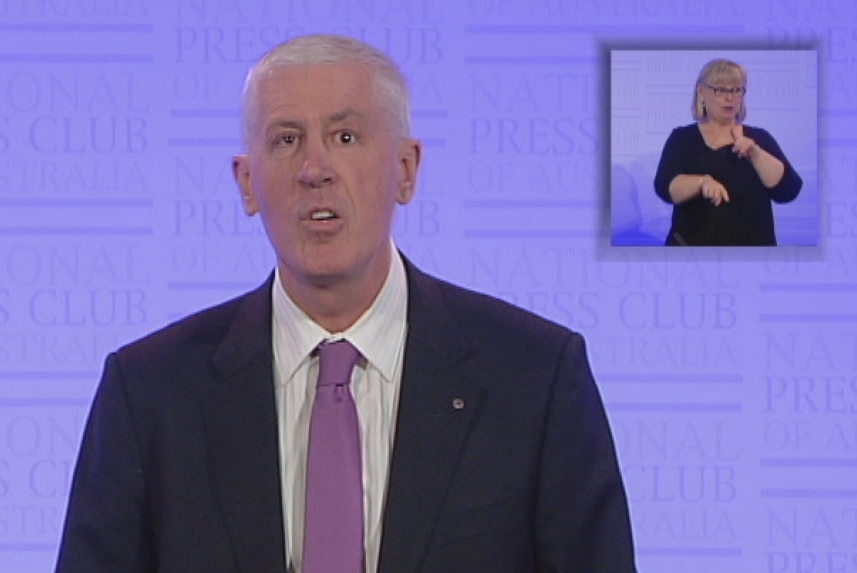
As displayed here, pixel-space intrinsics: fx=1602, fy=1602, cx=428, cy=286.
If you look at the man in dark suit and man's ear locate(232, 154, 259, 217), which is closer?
the man in dark suit

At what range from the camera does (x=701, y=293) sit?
2566mm

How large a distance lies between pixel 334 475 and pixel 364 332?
16cm

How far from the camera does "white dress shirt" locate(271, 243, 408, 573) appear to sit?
66.2 inches

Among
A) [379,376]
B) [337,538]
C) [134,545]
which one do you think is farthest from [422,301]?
[134,545]

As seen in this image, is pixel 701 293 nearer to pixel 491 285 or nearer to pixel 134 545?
pixel 491 285

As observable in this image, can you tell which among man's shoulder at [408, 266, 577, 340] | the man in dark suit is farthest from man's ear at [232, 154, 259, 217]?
man's shoulder at [408, 266, 577, 340]

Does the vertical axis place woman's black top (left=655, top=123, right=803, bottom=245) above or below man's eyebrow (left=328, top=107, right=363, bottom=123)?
below

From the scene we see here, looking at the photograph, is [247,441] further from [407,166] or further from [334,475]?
[407,166]

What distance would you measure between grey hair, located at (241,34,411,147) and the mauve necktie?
0.26 meters

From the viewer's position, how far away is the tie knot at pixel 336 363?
1693mm

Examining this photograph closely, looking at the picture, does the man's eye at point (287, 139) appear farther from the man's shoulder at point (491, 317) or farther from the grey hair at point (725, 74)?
the grey hair at point (725, 74)

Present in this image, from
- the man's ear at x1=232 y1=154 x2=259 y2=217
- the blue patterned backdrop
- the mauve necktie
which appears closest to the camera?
the mauve necktie

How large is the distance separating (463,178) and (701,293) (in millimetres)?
424

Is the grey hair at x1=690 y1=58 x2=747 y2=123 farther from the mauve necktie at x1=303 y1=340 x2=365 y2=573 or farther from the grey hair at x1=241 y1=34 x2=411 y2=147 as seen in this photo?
the mauve necktie at x1=303 y1=340 x2=365 y2=573
